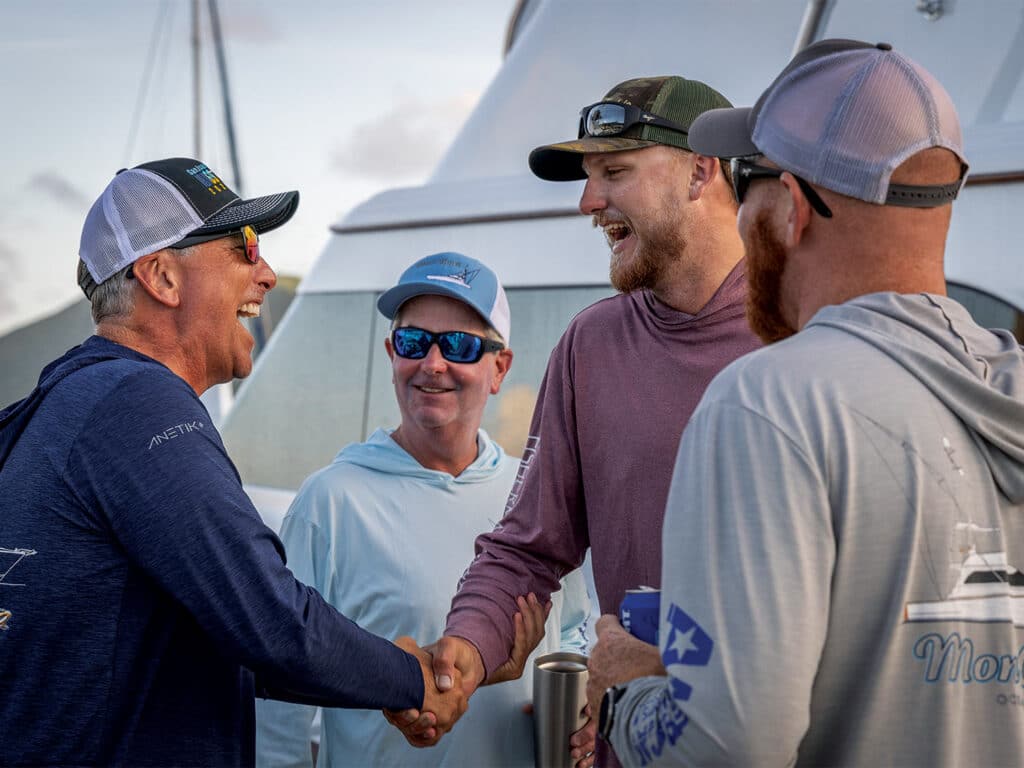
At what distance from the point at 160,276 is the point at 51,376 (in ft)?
1.13

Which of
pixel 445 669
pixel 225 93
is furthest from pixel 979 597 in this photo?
pixel 225 93

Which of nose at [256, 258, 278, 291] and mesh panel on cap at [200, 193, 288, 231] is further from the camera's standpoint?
nose at [256, 258, 278, 291]

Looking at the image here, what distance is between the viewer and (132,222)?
2191mm

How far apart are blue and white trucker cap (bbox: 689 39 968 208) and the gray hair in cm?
133

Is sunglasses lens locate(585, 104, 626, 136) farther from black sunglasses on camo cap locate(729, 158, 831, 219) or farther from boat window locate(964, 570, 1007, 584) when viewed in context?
boat window locate(964, 570, 1007, 584)

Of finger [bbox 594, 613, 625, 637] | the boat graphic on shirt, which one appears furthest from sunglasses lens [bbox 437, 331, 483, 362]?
the boat graphic on shirt

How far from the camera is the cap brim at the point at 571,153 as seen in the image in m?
2.38

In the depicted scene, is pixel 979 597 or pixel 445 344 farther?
pixel 445 344

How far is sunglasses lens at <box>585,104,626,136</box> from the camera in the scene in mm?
2381

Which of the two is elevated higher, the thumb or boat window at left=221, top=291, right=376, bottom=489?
the thumb

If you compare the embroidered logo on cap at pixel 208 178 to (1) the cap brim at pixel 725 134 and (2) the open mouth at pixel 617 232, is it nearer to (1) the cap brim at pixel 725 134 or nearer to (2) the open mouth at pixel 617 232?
(2) the open mouth at pixel 617 232

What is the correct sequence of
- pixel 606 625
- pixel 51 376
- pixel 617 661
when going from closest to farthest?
pixel 617 661 < pixel 606 625 < pixel 51 376

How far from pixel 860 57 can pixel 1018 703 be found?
0.86 m

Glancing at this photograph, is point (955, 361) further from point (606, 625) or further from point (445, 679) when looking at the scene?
point (445, 679)
